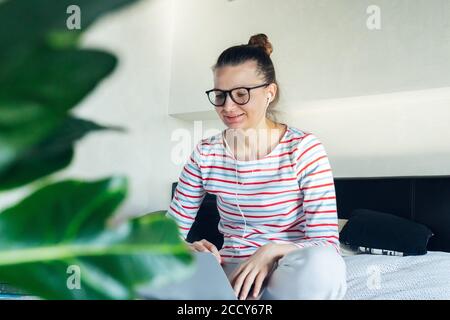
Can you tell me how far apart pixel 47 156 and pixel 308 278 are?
32cm

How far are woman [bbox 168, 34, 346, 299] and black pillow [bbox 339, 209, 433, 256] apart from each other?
268mm

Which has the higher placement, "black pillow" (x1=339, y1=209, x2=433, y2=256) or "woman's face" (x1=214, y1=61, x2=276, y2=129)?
"woman's face" (x1=214, y1=61, x2=276, y2=129)

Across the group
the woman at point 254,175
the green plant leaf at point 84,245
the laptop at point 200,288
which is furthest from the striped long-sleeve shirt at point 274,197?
the green plant leaf at point 84,245

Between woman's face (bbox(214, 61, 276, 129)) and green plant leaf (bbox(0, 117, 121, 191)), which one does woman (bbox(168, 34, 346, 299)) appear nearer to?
woman's face (bbox(214, 61, 276, 129))

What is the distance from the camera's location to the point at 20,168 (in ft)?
0.32

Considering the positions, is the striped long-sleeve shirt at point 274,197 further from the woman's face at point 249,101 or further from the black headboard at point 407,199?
the black headboard at point 407,199

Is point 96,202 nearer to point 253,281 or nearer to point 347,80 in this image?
point 253,281

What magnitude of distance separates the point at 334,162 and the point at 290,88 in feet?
0.76

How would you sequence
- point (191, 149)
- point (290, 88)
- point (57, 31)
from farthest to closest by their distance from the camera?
1. point (290, 88)
2. point (191, 149)
3. point (57, 31)

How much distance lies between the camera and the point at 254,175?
613mm

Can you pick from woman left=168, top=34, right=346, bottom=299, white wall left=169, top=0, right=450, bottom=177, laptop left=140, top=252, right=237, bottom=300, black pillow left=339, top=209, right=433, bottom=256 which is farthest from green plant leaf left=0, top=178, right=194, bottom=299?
black pillow left=339, top=209, right=433, bottom=256

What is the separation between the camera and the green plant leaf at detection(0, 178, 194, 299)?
0.10 metres

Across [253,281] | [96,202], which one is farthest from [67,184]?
[253,281]

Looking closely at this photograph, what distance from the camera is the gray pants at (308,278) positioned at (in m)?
0.37
